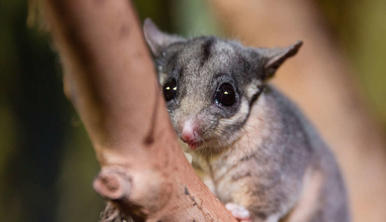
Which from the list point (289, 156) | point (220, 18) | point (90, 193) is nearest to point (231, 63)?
point (289, 156)

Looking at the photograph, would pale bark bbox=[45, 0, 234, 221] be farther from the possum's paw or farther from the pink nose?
the possum's paw

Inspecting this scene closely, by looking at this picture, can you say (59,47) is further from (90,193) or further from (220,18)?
(90,193)

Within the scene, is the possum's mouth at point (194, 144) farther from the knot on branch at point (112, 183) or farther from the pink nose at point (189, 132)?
the knot on branch at point (112, 183)

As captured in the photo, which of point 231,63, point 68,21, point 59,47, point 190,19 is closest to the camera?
point 68,21

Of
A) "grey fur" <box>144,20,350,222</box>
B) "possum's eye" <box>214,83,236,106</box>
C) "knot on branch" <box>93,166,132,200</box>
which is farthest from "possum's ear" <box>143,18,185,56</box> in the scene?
"knot on branch" <box>93,166,132,200</box>

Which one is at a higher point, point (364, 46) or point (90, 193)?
point (364, 46)

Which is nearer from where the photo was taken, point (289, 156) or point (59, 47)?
point (59, 47)

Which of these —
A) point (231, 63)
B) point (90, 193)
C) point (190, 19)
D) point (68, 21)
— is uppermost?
point (68, 21)
